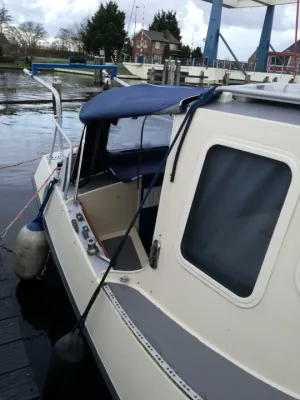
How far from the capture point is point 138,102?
263 cm

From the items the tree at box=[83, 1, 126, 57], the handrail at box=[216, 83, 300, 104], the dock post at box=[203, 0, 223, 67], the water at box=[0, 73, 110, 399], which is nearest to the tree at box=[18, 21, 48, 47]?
the tree at box=[83, 1, 126, 57]

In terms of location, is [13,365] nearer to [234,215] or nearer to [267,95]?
[234,215]

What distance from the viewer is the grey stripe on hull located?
1.74 metres

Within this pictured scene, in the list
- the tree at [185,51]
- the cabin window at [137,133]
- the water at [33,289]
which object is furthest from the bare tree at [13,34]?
the cabin window at [137,133]

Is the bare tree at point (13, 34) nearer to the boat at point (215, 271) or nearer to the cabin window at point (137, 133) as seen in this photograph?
the cabin window at point (137, 133)

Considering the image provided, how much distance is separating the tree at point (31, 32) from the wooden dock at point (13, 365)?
Answer: 8079 cm

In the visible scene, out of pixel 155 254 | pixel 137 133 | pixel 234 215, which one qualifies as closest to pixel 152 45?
pixel 137 133

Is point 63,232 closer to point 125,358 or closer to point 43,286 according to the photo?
point 43,286

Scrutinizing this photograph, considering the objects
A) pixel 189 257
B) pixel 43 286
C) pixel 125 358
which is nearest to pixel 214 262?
pixel 189 257

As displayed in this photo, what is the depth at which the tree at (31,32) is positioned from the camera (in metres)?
75.1

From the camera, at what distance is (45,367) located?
3428 mm

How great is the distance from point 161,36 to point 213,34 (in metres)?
34.8

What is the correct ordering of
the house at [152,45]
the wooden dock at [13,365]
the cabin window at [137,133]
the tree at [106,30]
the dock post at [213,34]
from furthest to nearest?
the house at [152,45] → the tree at [106,30] → the dock post at [213,34] → the cabin window at [137,133] → the wooden dock at [13,365]

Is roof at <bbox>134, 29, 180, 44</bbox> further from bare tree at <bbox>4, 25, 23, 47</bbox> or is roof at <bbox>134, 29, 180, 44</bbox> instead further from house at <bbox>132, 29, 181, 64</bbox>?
bare tree at <bbox>4, 25, 23, 47</bbox>
